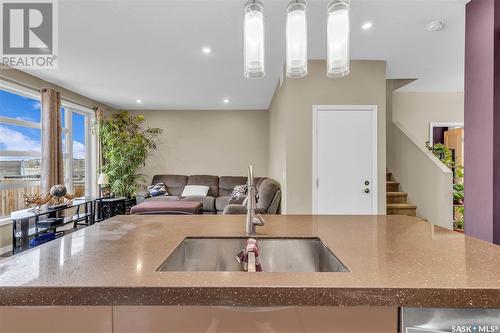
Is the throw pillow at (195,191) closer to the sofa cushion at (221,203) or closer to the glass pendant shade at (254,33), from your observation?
the sofa cushion at (221,203)

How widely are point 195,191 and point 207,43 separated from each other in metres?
3.78

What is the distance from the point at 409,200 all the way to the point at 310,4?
353 cm

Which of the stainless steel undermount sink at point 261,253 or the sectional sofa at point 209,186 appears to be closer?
the stainless steel undermount sink at point 261,253

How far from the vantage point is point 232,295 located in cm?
70

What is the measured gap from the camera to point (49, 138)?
425 cm

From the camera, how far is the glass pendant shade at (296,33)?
51.7 inches

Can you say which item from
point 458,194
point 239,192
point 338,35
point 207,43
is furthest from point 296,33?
point 458,194

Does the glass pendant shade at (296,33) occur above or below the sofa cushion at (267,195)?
above

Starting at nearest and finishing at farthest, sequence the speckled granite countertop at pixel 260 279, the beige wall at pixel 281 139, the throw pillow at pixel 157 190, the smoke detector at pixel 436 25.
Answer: the speckled granite countertop at pixel 260 279, the smoke detector at pixel 436 25, the beige wall at pixel 281 139, the throw pillow at pixel 157 190

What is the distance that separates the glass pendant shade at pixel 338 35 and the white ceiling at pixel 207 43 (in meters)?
1.11

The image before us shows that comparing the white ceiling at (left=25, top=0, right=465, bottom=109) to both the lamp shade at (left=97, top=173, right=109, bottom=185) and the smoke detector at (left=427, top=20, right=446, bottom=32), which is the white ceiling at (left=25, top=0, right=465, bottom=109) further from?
the lamp shade at (left=97, top=173, right=109, bottom=185)

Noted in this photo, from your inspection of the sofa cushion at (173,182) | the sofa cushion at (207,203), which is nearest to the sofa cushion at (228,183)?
the sofa cushion at (207,203)

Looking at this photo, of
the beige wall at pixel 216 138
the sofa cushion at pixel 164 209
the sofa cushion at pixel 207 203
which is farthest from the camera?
the beige wall at pixel 216 138

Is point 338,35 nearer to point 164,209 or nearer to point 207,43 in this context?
point 207,43
